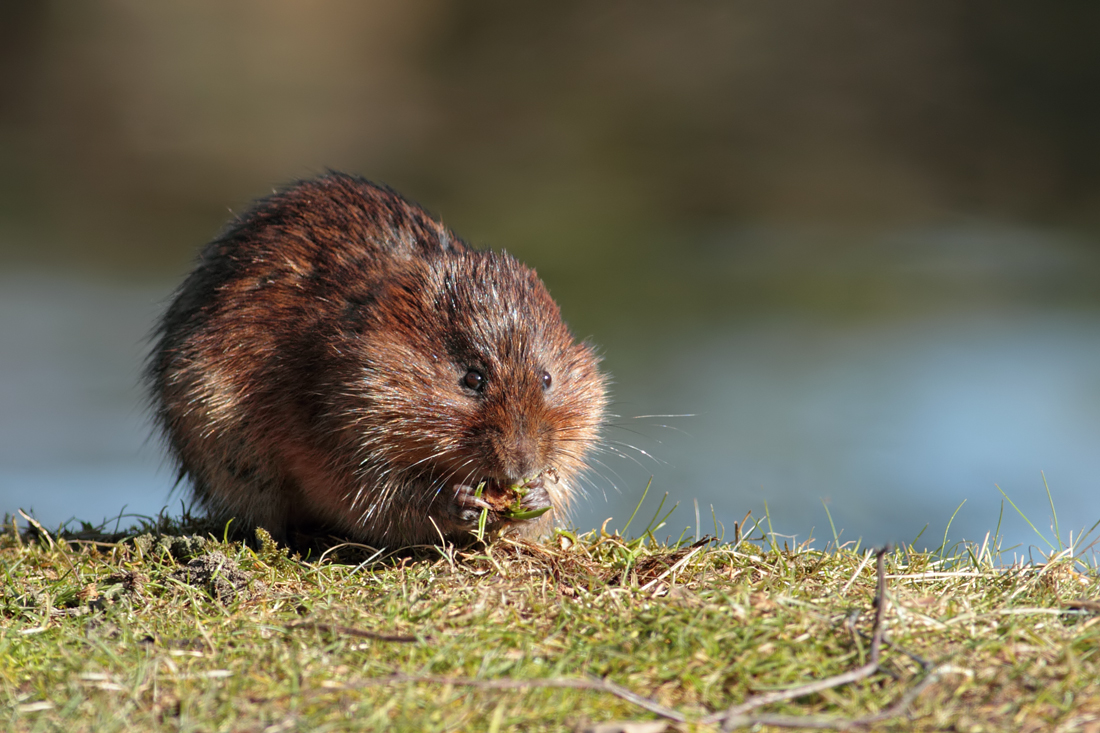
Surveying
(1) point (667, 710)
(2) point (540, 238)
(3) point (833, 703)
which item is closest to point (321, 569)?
(1) point (667, 710)

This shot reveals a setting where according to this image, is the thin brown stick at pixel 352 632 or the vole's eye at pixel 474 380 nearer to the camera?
the thin brown stick at pixel 352 632

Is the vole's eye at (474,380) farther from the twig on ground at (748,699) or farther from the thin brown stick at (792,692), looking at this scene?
the thin brown stick at (792,692)

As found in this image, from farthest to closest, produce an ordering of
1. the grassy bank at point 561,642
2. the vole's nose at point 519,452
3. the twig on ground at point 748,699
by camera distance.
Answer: the vole's nose at point 519,452, the grassy bank at point 561,642, the twig on ground at point 748,699

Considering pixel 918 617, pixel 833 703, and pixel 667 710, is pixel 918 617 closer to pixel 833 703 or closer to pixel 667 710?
pixel 833 703

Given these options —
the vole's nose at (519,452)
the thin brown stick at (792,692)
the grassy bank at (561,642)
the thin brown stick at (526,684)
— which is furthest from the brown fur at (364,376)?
the thin brown stick at (792,692)

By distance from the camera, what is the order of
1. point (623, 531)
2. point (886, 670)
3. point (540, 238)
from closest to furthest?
point (886, 670)
point (623, 531)
point (540, 238)

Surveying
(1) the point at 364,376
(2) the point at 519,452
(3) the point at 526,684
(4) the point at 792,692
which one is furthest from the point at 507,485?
(4) the point at 792,692
